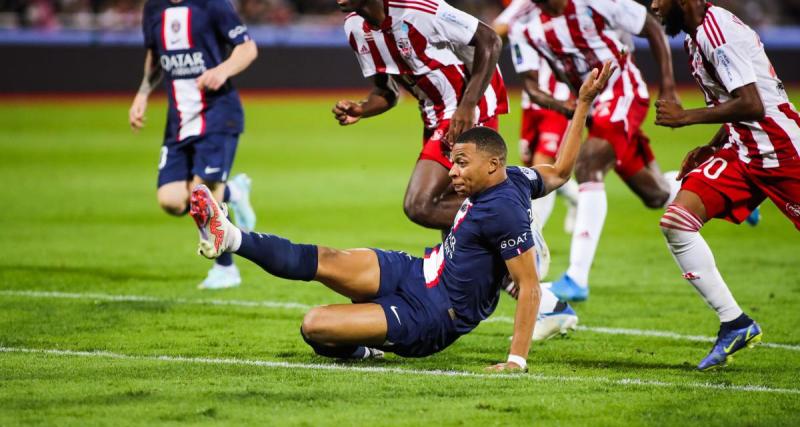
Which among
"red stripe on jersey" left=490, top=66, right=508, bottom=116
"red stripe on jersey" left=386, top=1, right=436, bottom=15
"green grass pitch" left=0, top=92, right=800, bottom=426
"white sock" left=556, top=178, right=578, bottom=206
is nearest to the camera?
"green grass pitch" left=0, top=92, right=800, bottom=426

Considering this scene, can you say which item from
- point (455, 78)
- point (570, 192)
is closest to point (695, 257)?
point (455, 78)

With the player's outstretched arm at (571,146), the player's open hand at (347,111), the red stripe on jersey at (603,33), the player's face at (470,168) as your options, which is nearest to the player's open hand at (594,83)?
the player's outstretched arm at (571,146)

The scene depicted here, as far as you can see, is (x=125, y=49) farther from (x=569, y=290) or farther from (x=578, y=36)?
(x=569, y=290)

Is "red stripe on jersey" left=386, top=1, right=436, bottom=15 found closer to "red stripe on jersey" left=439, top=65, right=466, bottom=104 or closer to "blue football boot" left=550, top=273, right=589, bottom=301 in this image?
"red stripe on jersey" left=439, top=65, right=466, bottom=104

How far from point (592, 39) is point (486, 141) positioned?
345 centimetres

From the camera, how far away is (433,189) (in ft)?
25.1

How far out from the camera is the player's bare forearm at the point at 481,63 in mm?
7277

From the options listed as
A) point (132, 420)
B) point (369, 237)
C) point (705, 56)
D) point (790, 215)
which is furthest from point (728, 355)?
point (369, 237)

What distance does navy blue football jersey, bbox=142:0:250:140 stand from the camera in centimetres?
966

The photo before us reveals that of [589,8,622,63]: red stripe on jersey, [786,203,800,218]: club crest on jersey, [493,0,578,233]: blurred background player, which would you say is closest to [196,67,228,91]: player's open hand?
[493,0,578,233]: blurred background player

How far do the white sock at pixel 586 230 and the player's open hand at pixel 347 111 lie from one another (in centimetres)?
218

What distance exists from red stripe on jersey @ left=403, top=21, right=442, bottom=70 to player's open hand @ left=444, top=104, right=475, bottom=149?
59cm

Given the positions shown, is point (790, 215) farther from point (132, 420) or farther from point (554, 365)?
point (132, 420)

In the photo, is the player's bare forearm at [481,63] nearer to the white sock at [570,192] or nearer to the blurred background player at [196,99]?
the blurred background player at [196,99]
